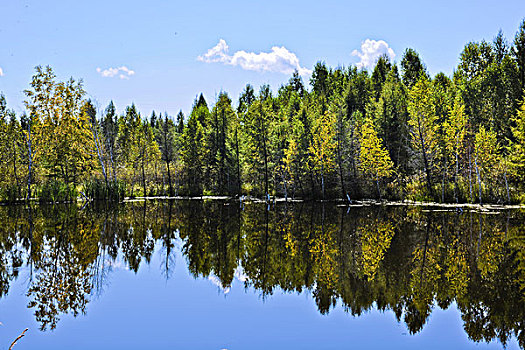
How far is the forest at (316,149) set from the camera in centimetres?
3550

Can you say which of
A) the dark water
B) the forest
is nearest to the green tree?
the forest

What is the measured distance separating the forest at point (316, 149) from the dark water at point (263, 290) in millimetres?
20265

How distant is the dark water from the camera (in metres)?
7.13

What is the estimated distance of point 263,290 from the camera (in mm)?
9719

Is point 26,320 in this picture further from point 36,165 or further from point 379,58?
point 379,58

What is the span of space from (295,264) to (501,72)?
46.1 meters

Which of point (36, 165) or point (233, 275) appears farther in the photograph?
point (36, 165)

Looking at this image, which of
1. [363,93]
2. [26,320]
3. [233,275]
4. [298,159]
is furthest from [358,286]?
[363,93]

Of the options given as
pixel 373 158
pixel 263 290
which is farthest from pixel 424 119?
pixel 263 290

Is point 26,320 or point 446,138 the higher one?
point 446,138

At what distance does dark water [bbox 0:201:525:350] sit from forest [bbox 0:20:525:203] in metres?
20.3

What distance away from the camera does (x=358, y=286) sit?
383 inches

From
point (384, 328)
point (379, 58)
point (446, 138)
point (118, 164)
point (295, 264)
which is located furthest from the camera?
point (379, 58)

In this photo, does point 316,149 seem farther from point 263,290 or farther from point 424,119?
point 263,290
